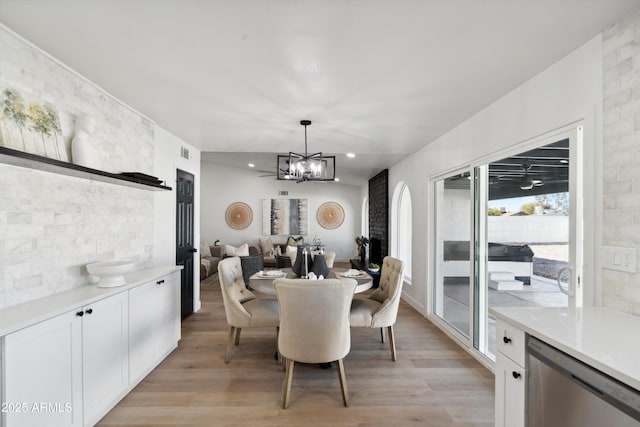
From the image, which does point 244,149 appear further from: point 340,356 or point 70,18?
point 340,356

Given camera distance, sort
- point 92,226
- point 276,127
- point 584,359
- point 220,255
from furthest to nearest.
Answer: point 220,255
point 276,127
point 92,226
point 584,359

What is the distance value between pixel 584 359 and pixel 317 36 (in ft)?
6.46

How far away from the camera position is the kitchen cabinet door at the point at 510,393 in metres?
1.42

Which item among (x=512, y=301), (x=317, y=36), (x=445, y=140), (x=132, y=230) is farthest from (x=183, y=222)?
(x=512, y=301)

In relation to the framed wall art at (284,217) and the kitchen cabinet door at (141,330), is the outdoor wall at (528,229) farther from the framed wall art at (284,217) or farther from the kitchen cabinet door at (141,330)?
the framed wall art at (284,217)

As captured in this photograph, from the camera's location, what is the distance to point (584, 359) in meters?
1.09

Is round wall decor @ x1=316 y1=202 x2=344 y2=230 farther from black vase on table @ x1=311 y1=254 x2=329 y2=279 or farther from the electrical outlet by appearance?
the electrical outlet

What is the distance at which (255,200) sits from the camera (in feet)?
30.3

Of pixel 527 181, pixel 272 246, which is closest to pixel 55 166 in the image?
pixel 527 181

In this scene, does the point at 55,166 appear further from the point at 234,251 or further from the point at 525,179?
the point at 234,251

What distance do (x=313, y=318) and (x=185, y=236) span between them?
2768 millimetres

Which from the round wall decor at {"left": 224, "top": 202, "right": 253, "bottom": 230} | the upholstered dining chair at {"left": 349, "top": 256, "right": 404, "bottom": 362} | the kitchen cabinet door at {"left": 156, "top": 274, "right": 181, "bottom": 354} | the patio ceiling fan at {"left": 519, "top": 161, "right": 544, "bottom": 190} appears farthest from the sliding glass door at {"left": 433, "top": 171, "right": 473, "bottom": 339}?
the round wall decor at {"left": 224, "top": 202, "right": 253, "bottom": 230}

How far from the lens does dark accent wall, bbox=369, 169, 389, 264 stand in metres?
6.57

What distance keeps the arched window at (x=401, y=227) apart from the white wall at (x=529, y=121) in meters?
1.86
